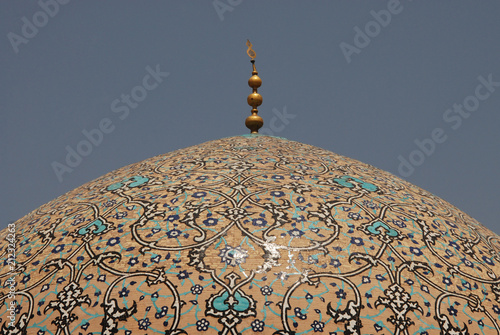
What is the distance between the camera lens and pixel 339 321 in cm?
232

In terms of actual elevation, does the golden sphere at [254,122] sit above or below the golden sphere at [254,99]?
below

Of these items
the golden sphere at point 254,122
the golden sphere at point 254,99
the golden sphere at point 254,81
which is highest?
the golden sphere at point 254,81

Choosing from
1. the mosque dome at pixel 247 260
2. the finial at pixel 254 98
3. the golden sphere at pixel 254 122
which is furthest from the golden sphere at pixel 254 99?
the mosque dome at pixel 247 260

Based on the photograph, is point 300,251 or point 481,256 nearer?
point 300,251

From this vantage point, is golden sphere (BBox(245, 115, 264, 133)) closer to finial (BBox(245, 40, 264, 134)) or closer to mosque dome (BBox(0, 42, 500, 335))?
finial (BBox(245, 40, 264, 134))

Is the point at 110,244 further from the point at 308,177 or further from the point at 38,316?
the point at 308,177

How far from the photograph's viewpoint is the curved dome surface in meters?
2.34

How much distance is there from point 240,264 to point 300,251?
30 centimetres

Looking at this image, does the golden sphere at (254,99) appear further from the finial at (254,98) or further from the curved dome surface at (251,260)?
the curved dome surface at (251,260)

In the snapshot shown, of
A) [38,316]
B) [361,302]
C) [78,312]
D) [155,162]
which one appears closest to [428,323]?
[361,302]

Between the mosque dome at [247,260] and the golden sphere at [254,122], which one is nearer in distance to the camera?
the mosque dome at [247,260]

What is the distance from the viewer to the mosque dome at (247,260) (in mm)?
2344

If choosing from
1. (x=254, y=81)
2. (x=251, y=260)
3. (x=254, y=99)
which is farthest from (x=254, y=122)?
Result: (x=251, y=260)

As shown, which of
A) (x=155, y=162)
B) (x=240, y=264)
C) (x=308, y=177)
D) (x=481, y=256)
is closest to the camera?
(x=240, y=264)
